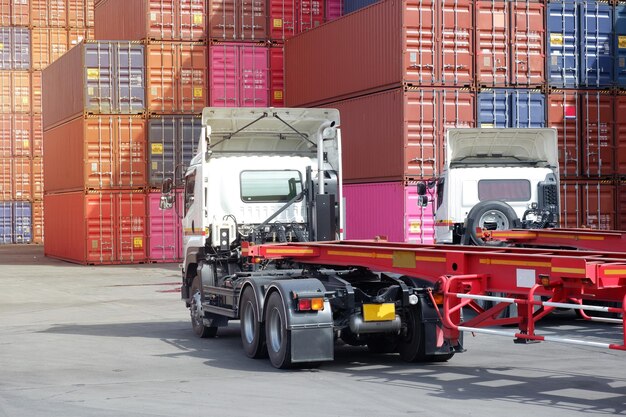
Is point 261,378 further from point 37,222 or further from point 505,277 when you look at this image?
point 37,222

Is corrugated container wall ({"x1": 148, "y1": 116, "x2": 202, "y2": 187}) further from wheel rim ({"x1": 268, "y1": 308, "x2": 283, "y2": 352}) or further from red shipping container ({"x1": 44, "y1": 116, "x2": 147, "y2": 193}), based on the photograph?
wheel rim ({"x1": 268, "y1": 308, "x2": 283, "y2": 352})

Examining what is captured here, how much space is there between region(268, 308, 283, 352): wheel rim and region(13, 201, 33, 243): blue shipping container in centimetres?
4449

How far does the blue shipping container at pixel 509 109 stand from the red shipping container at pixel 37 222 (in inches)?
1252

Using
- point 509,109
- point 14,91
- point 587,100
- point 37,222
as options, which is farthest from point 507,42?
point 37,222

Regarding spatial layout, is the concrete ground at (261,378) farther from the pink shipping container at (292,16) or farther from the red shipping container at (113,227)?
the pink shipping container at (292,16)

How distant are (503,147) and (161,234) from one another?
61.4 feet

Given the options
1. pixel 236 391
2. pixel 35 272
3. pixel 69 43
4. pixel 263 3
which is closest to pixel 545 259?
pixel 236 391

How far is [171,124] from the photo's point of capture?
37.5m

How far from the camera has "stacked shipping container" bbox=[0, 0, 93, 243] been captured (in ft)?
179

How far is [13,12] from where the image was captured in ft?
178

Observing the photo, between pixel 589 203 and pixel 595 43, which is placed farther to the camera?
pixel 595 43

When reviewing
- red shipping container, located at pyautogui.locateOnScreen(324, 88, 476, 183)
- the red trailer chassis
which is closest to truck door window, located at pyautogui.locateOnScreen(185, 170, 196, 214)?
the red trailer chassis

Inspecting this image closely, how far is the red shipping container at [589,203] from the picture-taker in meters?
29.5

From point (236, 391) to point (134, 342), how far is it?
468 cm
